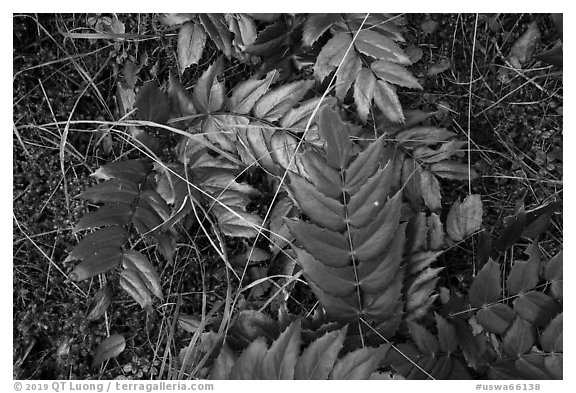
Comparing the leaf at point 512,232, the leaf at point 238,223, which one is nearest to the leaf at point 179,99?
the leaf at point 238,223

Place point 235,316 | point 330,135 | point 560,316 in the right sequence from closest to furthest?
point 330,135 < point 560,316 < point 235,316

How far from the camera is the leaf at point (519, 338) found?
119 cm

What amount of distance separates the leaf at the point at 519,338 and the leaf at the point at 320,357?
33 cm

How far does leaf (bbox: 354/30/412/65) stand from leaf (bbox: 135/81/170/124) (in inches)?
17.0

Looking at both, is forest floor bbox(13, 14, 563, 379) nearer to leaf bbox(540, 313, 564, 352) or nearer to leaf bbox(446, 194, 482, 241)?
leaf bbox(446, 194, 482, 241)

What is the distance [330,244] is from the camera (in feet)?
3.74

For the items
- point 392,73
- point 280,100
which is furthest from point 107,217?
point 392,73

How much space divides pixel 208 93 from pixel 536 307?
806 mm

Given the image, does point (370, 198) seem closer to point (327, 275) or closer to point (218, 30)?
point (327, 275)

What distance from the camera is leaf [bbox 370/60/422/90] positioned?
1.23 metres

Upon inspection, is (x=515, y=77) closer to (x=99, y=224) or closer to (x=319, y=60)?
(x=319, y=60)

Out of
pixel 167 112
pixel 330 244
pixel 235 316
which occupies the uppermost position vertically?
pixel 167 112

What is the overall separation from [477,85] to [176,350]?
0.97m
